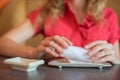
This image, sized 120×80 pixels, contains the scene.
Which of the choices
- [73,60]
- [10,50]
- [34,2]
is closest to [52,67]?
[73,60]

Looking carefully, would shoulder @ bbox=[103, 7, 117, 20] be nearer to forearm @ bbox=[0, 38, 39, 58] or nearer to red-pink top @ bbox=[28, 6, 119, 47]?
red-pink top @ bbox=[28, 6, 119, 47]

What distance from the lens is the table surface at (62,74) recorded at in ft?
3.04

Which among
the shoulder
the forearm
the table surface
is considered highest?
the shoulder

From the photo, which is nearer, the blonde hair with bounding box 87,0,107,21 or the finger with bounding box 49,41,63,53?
the finger with bounding box 49,41,63,53

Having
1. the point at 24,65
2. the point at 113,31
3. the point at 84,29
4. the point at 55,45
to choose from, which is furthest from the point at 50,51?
the point at 113,31

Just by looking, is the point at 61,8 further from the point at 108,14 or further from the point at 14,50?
the point at 14,50

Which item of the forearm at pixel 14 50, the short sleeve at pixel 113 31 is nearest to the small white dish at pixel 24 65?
the forearm at pixel 14 50

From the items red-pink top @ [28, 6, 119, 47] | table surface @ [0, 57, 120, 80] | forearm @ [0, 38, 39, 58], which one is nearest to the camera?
table surface @ [0, 57, 120, 80]

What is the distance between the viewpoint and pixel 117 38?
1.46 metres

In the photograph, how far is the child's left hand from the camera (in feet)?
3.39

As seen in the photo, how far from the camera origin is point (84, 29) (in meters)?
1.42

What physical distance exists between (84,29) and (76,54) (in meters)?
0.40

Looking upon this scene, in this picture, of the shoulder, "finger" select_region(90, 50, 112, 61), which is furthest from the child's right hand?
the shoulder

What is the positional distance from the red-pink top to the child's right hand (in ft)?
1.08
